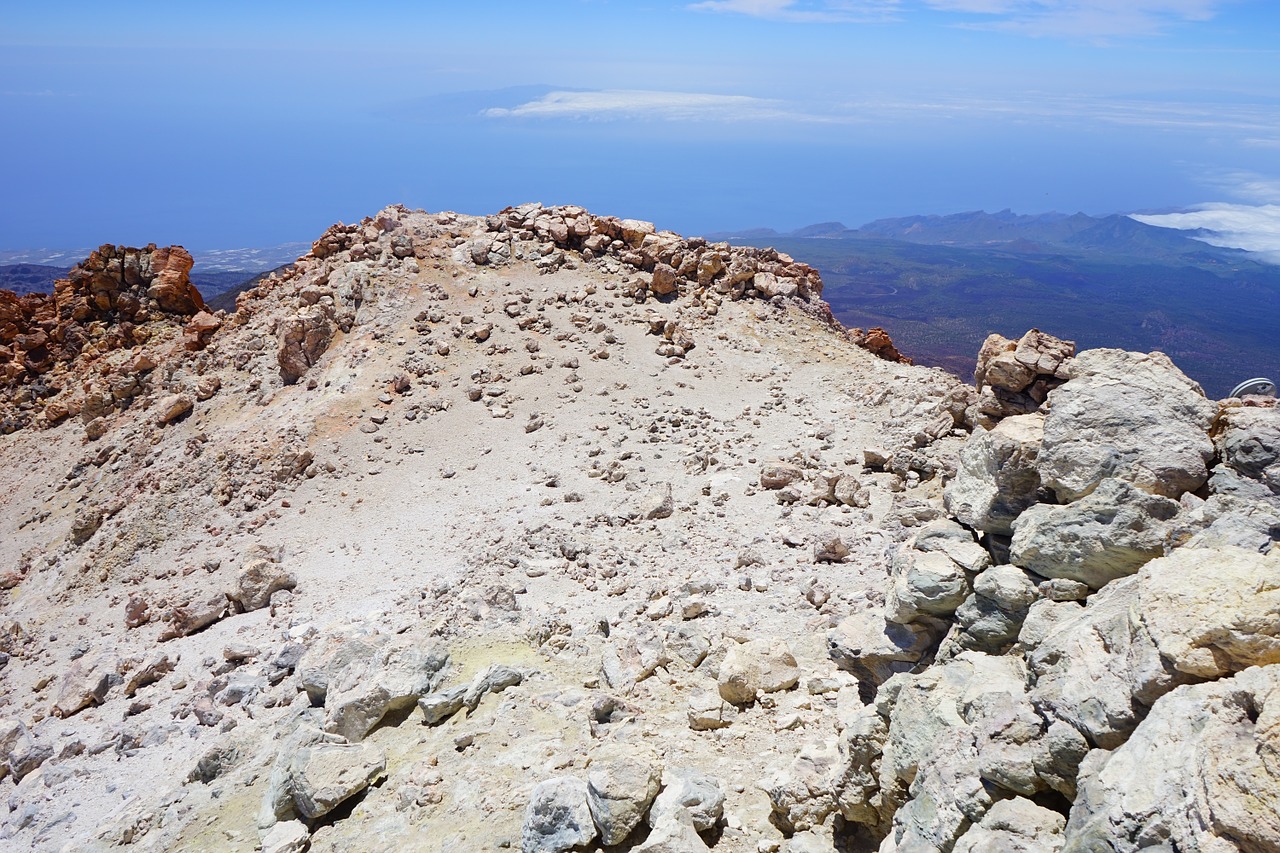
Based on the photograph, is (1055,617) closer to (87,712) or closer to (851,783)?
(851,783)

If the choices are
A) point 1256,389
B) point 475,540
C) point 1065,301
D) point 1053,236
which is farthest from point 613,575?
point 1053,236

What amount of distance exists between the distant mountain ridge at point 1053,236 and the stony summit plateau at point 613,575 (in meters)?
120

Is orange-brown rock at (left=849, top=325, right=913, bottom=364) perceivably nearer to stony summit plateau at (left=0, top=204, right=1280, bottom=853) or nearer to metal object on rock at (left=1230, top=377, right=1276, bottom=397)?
stony summit plateau at (left=0, top=204, right=1280, bottom=853)

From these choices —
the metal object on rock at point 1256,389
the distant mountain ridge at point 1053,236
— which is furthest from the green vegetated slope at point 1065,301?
the metal object on rock at point 1256,389

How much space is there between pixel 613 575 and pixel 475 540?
320cm

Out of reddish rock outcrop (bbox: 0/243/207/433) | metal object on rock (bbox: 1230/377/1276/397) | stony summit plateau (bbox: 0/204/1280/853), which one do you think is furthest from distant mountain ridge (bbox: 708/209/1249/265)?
metal object on rock (bbox: 1230/377/1276/397)

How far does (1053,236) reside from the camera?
168 m

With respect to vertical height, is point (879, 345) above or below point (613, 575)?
above

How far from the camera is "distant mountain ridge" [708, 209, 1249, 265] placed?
133 meters

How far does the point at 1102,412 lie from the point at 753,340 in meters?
15.8

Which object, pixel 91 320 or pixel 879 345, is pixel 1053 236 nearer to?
pixel 879 345

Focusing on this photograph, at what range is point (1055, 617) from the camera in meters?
5.34

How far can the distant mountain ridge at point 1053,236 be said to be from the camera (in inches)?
5231

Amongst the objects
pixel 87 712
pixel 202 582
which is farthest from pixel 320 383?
pixel 87 712
